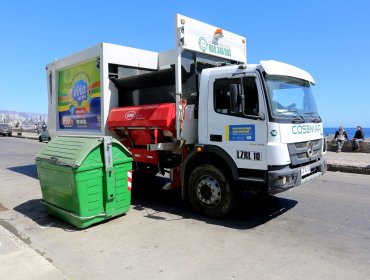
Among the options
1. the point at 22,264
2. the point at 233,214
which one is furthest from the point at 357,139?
the point at 22,264

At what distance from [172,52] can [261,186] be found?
12.1 ft

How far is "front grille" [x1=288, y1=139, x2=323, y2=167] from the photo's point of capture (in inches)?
207

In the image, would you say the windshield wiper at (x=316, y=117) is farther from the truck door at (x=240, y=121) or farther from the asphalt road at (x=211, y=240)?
the asphalt road at (x=211, y=240)

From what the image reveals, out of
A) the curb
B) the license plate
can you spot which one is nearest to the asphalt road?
the license plate

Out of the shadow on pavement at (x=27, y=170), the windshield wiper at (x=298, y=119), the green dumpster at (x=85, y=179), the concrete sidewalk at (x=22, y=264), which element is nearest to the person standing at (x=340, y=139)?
the windshield wiper at (x=298, y=119)

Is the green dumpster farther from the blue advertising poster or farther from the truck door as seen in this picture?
the blue advertising poster

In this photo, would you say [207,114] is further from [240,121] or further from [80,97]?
[80,97]

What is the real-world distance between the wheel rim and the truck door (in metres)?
0.60

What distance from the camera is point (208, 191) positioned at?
19.1ft

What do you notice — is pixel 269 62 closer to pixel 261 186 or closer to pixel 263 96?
pixel 263 96

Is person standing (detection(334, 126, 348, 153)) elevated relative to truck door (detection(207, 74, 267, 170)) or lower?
lower

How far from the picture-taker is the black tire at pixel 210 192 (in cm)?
559

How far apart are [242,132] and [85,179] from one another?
2588mm

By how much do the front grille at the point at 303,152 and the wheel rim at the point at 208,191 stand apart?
133cm
